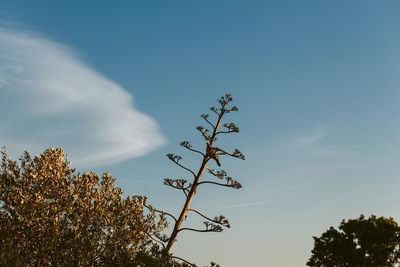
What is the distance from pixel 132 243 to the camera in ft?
67.1

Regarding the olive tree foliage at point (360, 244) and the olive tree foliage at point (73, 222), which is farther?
the olive tree foliage at point (360, 244)

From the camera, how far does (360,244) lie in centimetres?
3841

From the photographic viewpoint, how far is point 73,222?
64.9ft

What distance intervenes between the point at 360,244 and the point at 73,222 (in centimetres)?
3287

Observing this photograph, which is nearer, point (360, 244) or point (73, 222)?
point (73, 222)

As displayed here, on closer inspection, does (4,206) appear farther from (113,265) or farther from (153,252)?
(153,252)

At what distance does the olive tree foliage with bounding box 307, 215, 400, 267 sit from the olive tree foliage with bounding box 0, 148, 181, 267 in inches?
1011

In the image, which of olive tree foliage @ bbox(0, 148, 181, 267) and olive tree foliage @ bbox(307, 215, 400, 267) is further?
olive tree foliage @ bbox(307, 215, 400, 267)

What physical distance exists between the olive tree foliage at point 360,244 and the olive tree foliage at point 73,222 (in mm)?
25691

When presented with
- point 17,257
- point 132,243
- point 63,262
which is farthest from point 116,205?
point 17,257

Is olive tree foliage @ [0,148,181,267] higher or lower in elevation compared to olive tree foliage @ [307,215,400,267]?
lower

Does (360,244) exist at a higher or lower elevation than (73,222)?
higher

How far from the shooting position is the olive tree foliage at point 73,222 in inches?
738

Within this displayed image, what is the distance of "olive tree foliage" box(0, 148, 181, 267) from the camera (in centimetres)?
1875
